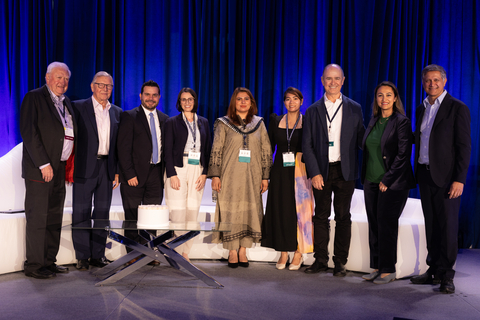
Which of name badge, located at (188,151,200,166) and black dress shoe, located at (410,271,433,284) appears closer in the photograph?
black dress shoe, located at (410,271,433,284)

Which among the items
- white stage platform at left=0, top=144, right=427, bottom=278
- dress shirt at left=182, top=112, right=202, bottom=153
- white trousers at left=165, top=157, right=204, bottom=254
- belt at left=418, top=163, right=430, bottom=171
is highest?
dress shirt at left=182, top=112, right=202, bottom=153

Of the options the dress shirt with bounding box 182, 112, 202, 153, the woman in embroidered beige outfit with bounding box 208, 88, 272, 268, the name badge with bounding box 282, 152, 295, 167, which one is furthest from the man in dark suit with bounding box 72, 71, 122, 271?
the name badge with bounding box 282, 152, 295, 167

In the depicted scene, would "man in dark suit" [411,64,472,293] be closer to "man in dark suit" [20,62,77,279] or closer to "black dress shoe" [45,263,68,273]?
"man in dark suit" [20,62,77,279]

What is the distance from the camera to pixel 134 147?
3512mm

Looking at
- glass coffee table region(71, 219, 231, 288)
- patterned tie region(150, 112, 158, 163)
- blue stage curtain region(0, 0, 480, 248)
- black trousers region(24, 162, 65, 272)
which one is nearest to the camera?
glass coffee table region(71, 219, 231, 288)

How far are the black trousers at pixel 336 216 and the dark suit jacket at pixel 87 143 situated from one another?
1.73m

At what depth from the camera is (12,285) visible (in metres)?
2.97

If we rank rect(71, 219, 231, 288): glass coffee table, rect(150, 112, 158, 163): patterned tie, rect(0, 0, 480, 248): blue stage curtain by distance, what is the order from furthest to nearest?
rect(0, 0, 480, 248): blue stage curtain, rect(150, 112, 158, 163): patterned tie, rect(71, 219, 231, 288): glass coffee table

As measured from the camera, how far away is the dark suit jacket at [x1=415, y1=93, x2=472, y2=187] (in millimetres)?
2932

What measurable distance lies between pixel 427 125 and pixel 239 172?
59.1 inches

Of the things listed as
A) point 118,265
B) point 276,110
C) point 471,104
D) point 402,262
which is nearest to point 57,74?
point 118,265

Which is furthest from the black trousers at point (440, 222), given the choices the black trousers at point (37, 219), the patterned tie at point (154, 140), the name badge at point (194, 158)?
the black trousers at point (37, 219)

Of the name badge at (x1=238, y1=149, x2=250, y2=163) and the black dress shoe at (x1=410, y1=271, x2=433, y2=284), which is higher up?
the name badge at (x1=238, y1=149, x2=250, y2=163)

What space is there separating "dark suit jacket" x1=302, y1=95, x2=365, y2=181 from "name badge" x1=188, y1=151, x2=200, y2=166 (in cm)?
88
